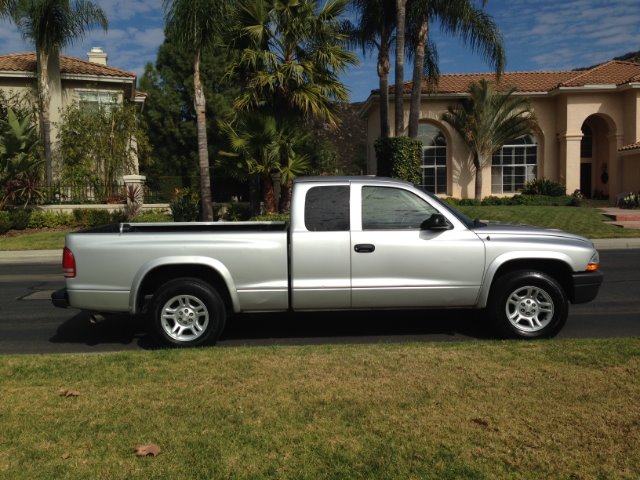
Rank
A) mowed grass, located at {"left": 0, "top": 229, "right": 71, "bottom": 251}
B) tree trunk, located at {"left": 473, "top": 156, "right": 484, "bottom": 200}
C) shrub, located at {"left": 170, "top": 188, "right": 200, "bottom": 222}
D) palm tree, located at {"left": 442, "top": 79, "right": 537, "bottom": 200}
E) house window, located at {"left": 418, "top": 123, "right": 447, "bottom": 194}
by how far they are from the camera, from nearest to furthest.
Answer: mowed grass, located at {"left": 0, "top": 229, "right": 71, "bottom": 251}, shrub, located at {"left": 170, "top": 188, "right": 200, "bottom": 222}, palm tree, located at {"left": 442, "top": 79, "right": 537, "bottom": 200}, tree trunk, located at {"left": 473, "top": 156, "right": 484, "bottom": 200}, house window, located at {"left": 418, "top": 123, "right": 447, "bottom": 194}

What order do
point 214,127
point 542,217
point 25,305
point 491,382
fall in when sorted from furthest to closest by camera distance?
point 214,127, point 542,217, point 25,305, point 491,382

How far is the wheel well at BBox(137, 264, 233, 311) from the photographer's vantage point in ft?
20.9

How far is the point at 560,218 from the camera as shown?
21641mm

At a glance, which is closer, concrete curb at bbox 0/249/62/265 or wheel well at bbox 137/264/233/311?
wheel well at bbox 137/264/233/311

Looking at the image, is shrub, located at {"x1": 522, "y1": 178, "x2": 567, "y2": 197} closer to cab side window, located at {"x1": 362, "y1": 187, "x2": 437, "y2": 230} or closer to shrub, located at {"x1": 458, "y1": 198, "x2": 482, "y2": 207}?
shrub, located at {"x1": 458, "y1": 198, "x2": 482, "y2": 207}

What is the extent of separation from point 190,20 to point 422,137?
15.6 m

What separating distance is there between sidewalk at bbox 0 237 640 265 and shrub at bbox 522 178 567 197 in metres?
10.7

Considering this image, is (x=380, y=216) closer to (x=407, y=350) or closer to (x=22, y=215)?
(x=407, y=350)

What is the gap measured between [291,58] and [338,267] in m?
15.0

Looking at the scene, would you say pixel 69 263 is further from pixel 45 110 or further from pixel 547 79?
pixel 547 79

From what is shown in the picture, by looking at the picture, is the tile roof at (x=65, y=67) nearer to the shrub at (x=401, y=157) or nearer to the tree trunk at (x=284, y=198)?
the tree trunk at (x=284, y=198)

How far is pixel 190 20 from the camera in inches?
690

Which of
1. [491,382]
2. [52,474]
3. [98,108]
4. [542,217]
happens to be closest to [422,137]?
[542,217]

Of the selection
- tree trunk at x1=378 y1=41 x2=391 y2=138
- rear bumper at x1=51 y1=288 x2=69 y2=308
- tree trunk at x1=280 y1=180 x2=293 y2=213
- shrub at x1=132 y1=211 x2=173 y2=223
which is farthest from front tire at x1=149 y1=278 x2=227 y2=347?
tree trunk at x1=378 y1=41 x2=391 y2=138
